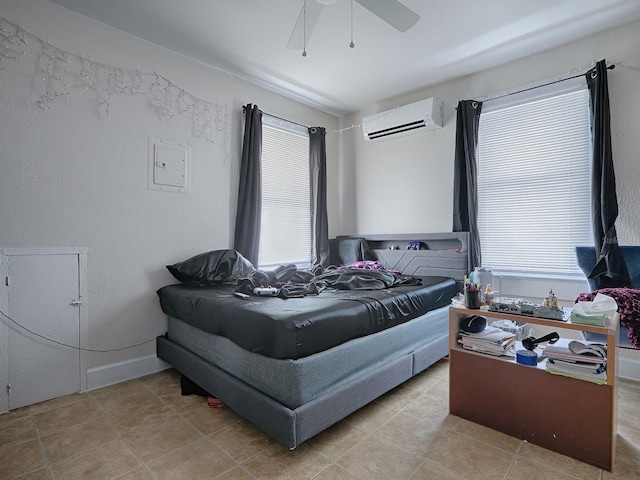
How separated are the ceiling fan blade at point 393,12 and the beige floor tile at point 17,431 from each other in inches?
122

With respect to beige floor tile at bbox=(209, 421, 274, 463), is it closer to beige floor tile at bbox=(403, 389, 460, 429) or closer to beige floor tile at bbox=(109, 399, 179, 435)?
beige floor tile at bbox=(109, 399, 179, 435)

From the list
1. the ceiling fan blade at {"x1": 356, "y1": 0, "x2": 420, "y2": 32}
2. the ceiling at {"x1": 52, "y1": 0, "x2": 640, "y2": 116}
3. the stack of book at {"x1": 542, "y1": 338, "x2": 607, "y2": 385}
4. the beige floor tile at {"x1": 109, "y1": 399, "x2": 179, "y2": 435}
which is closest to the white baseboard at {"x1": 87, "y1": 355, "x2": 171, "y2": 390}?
the beige floor tile at {"x1": 109, "y1": 399, "x2": 179, "y2": 435}

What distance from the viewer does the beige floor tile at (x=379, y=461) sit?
1504mm

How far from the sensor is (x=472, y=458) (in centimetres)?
160

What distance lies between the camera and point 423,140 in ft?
12.3

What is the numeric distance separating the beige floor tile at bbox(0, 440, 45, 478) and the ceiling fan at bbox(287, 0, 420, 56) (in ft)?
9.35

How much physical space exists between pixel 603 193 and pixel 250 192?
9.86 feet

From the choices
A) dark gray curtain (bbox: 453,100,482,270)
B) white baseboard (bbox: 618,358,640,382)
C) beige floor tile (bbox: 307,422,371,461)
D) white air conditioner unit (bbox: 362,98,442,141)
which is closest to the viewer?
beige floor tile (bbox: 307,422,371,461)

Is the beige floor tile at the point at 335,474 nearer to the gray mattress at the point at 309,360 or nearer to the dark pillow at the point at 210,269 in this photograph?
the gray mattress at the point at 309,360

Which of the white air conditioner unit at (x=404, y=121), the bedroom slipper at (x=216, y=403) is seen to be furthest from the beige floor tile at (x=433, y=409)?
the white air conditioner unit at (x=404, y=121)

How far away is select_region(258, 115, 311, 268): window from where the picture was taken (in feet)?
12.1

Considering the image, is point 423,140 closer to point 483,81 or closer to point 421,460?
point 483,81

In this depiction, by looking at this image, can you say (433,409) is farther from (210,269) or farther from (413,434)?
(210,269)

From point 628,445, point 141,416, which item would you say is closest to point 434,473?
Result: point 628,445
